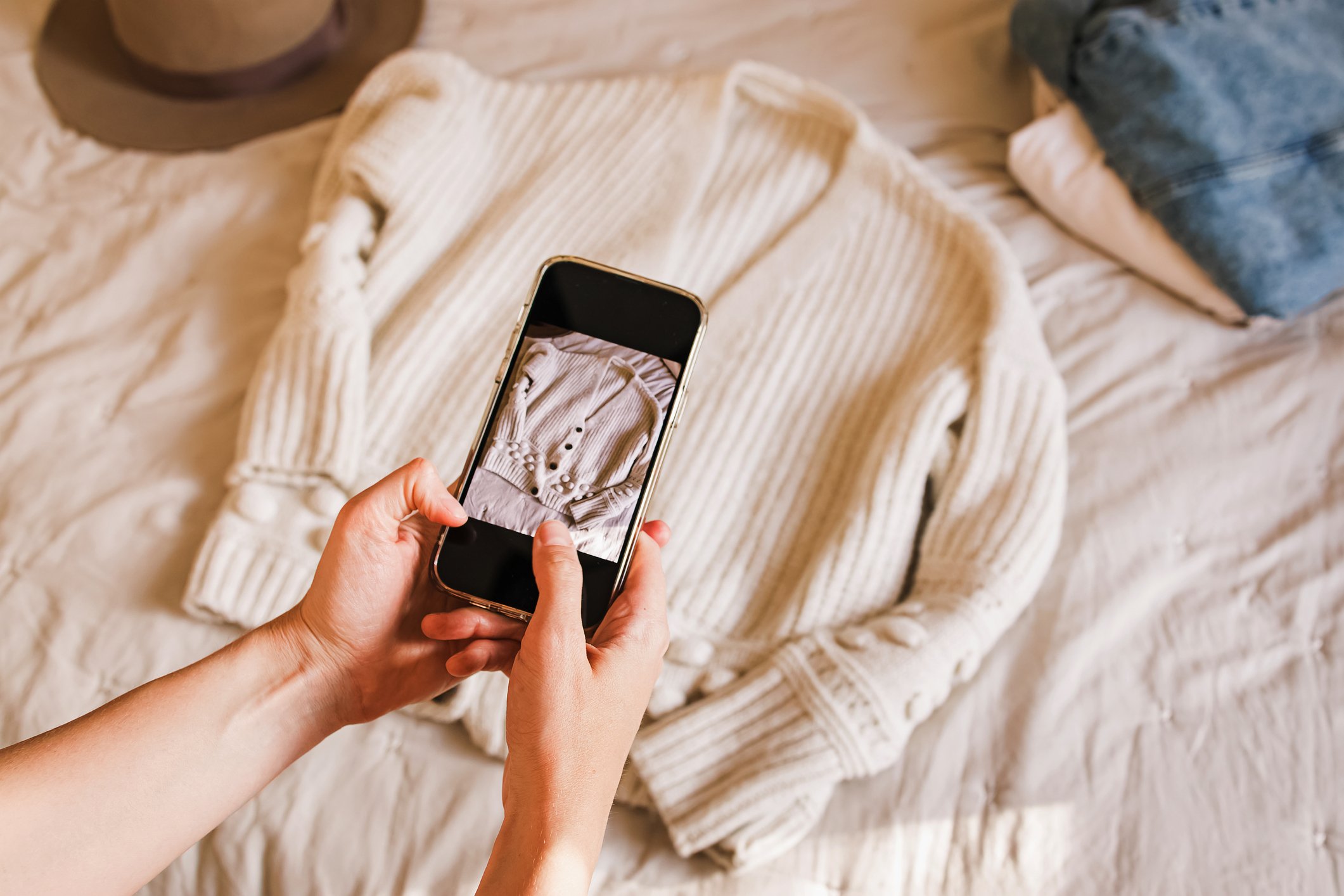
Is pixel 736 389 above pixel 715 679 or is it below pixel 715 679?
above

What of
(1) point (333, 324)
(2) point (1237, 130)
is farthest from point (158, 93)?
(2) point (1237, 130)

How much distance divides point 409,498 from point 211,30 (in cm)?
73

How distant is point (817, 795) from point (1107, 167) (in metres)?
0.73

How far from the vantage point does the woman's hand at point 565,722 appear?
467 mm

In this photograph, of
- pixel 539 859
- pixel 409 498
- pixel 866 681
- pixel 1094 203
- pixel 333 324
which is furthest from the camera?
pixel 1094 203

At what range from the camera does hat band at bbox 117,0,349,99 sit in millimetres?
1027

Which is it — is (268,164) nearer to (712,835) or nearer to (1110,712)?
(712,835)

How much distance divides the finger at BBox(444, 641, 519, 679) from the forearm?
9cm

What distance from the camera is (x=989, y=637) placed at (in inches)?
28.5

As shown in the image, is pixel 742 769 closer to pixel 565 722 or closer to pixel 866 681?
pixel 866 681

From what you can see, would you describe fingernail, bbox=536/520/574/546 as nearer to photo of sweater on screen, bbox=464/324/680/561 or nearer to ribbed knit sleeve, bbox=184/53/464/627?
photo of sweater on screen, bbox=464/324/680/561

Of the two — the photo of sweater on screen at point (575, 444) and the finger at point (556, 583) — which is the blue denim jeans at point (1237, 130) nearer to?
the photo of sweater on screen at point (575, 444)

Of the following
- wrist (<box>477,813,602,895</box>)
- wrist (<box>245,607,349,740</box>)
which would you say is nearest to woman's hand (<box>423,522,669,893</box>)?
wrist (<box>477,813,602,895</box>)

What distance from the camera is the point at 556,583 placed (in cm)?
52
